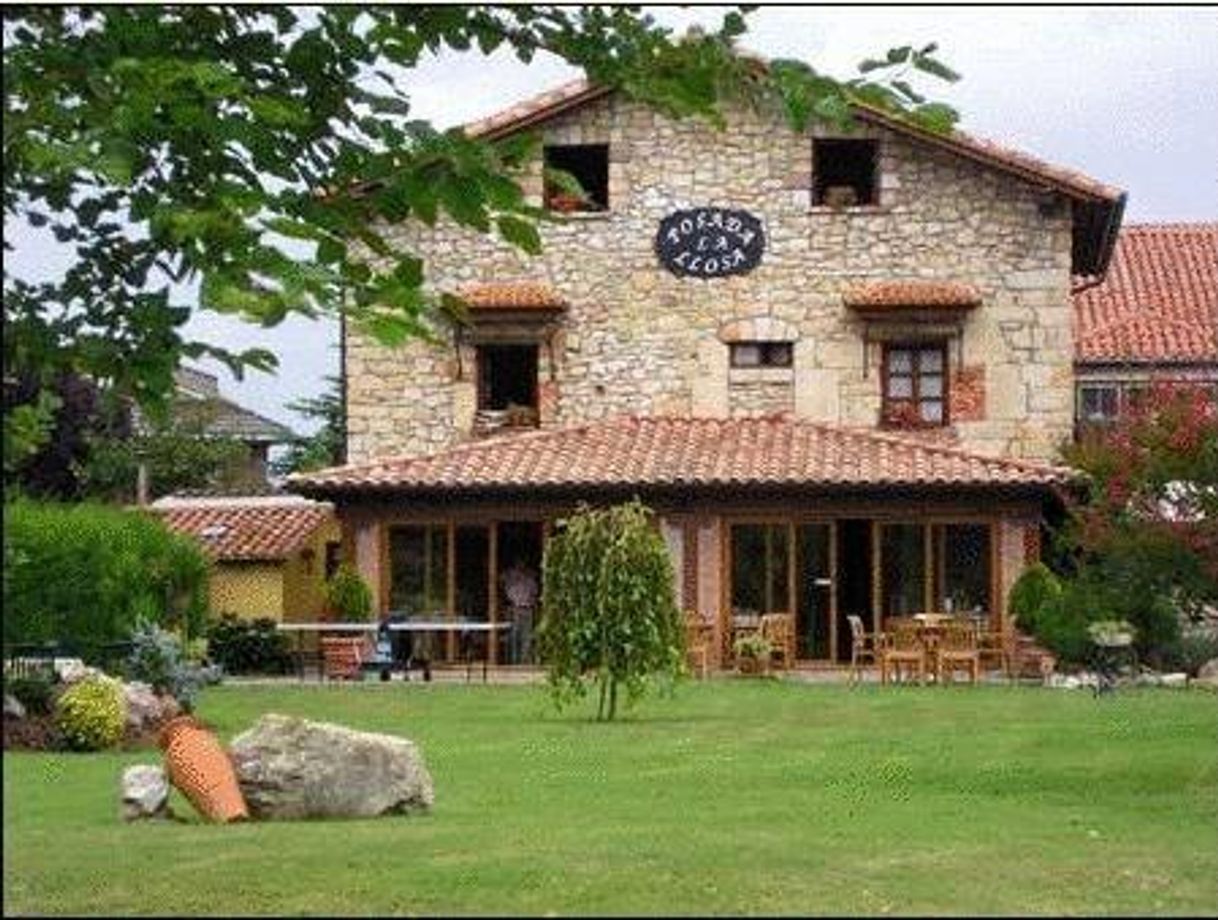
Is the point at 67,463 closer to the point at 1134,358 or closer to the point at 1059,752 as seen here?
the point at 1134,358

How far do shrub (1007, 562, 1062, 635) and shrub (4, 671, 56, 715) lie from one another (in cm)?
1618

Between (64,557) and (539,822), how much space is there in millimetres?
12815

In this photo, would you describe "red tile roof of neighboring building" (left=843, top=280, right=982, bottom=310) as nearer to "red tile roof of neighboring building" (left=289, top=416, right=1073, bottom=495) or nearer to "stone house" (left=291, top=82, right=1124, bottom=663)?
"stone house" (left=291, top=82, right=1124, bottom=663)

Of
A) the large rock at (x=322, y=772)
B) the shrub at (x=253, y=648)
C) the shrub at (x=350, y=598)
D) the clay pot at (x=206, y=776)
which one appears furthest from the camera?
the shrub at (x=350, y=598)

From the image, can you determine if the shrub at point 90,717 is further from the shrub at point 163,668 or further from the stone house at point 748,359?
the stone house at point 748,359

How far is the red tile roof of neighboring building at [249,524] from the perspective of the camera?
39.5 metres

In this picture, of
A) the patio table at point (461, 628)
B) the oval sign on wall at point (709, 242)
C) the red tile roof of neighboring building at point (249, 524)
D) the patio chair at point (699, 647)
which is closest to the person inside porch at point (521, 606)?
the patio table at point (461, 628)

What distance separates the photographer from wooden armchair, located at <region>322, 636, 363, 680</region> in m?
34.0

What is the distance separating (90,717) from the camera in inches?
779

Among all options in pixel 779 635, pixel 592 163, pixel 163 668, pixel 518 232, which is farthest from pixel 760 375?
pixel 518 232

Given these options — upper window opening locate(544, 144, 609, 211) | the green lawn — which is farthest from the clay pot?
upper window opening locate(544, 144, 609, 211)

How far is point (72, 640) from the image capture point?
25.0 metres

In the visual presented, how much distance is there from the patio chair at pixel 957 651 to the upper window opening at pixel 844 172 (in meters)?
8.34

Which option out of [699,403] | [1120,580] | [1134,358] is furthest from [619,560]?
[1134,358]
